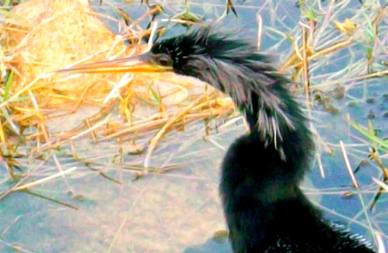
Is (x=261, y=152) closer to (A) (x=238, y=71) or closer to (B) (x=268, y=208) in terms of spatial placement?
(B) (x=268, y=208)

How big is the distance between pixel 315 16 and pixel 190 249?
5.78ft

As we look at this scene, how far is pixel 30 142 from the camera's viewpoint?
17.7ft

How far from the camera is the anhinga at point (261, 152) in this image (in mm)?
4035

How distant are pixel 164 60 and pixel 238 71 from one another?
0.99ft

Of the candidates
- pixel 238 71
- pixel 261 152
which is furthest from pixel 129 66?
pixel 261 152

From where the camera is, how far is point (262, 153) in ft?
13.5

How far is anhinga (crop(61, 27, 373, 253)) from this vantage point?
13.2 ft

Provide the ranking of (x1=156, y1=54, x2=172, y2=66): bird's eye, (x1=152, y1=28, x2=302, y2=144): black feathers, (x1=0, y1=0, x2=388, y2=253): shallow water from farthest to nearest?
1. (x1=0, y1=0, x2=388, y2=253): shallow water
2. (x1=156, y1=54, x2=172, y2=66): bird's eye
3. (x1=152, y1=28, x2=302, y2=144): black feathers

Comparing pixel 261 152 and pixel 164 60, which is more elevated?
pixel 164 60

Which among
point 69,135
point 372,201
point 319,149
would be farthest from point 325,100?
point 69,135

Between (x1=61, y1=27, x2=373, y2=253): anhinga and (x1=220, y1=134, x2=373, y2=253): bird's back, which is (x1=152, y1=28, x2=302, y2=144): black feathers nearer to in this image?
(x1=61, y1=27, x2=373, y2=253): anhinga

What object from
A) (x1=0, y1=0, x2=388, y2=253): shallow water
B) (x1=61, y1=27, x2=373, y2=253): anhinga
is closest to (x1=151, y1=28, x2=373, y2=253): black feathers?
(x1=61, y1=27, x2=373, y2=253): anhinga

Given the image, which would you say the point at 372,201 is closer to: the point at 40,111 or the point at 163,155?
the point at 163,155

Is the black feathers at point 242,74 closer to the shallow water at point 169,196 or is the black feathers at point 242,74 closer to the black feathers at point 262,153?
the black feathers at point 262,153
